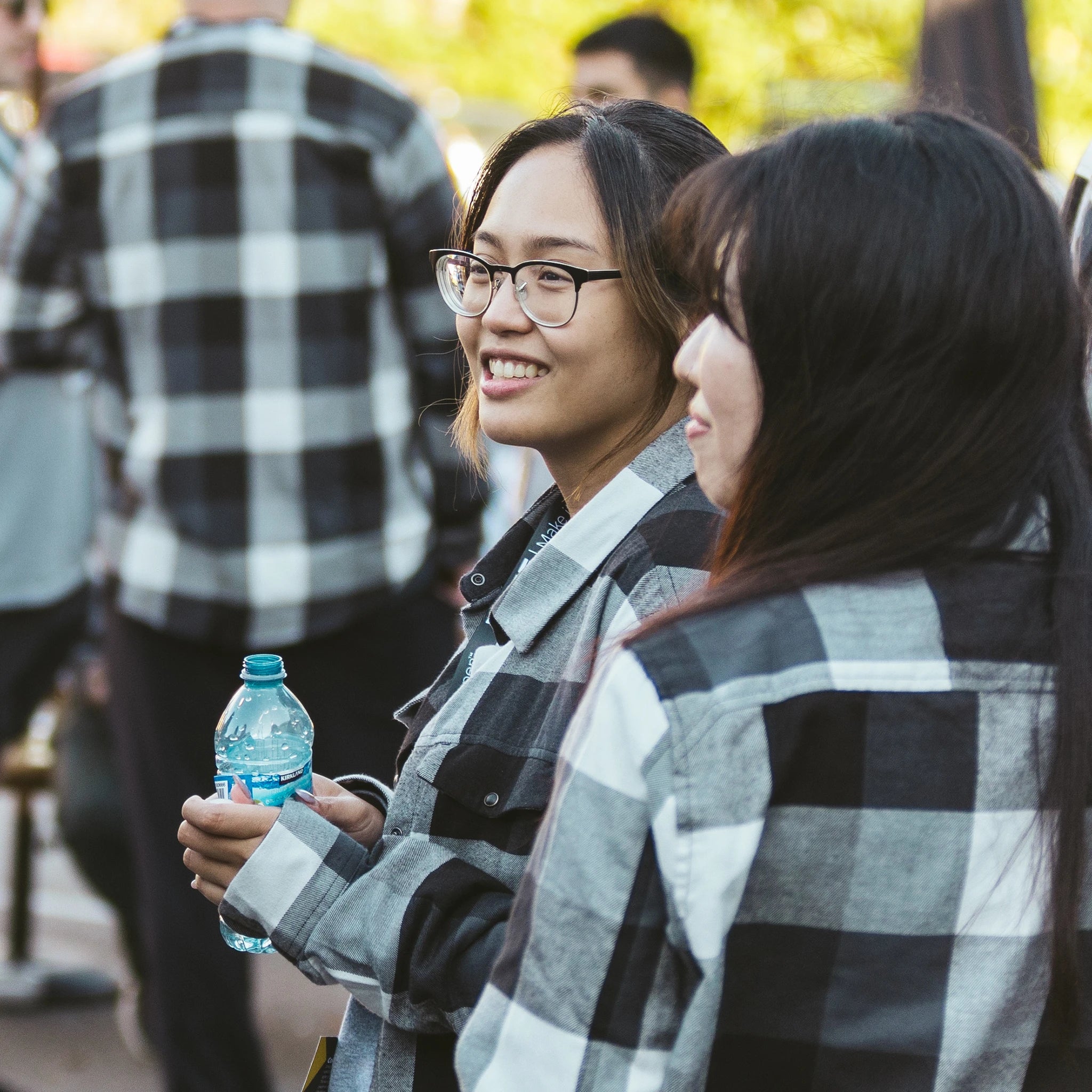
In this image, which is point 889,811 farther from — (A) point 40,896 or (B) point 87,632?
(A) point 40,896

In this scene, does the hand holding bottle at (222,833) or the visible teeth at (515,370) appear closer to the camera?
the hand holding bottle at (222,833)

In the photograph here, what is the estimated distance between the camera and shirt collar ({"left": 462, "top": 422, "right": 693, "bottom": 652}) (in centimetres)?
167

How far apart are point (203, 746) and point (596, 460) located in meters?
1.65

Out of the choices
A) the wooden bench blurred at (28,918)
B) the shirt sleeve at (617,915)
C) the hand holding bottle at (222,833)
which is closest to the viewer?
the shirt sleeve at (617,915)

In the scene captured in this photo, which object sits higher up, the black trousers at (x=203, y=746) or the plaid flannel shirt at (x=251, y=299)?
the plaid flannel shirt at (x=251, y=299)

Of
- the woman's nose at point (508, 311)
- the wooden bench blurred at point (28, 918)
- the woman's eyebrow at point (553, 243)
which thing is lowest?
the wooden bench blurred at point (28, 918)

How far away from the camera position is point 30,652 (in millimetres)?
3816

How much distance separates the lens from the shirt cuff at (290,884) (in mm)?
1611

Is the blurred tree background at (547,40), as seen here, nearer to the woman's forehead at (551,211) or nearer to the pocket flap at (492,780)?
the woman's forehead at (551,211)

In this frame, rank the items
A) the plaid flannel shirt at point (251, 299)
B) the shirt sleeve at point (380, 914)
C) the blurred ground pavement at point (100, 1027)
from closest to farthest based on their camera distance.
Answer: the shirt sleeve at point (380, 914)
the plaid flannel shirt at point (251, 299)
the blurred ground pavement at point (100, 1027)

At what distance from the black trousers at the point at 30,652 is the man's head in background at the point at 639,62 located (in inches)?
81.7

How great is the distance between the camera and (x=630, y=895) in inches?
44.9

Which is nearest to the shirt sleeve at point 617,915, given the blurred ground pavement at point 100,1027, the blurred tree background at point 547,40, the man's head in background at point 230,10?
the blurred ground pavement at point 100,1027

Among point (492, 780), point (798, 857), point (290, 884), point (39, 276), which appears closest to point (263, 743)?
point (290, 884)
